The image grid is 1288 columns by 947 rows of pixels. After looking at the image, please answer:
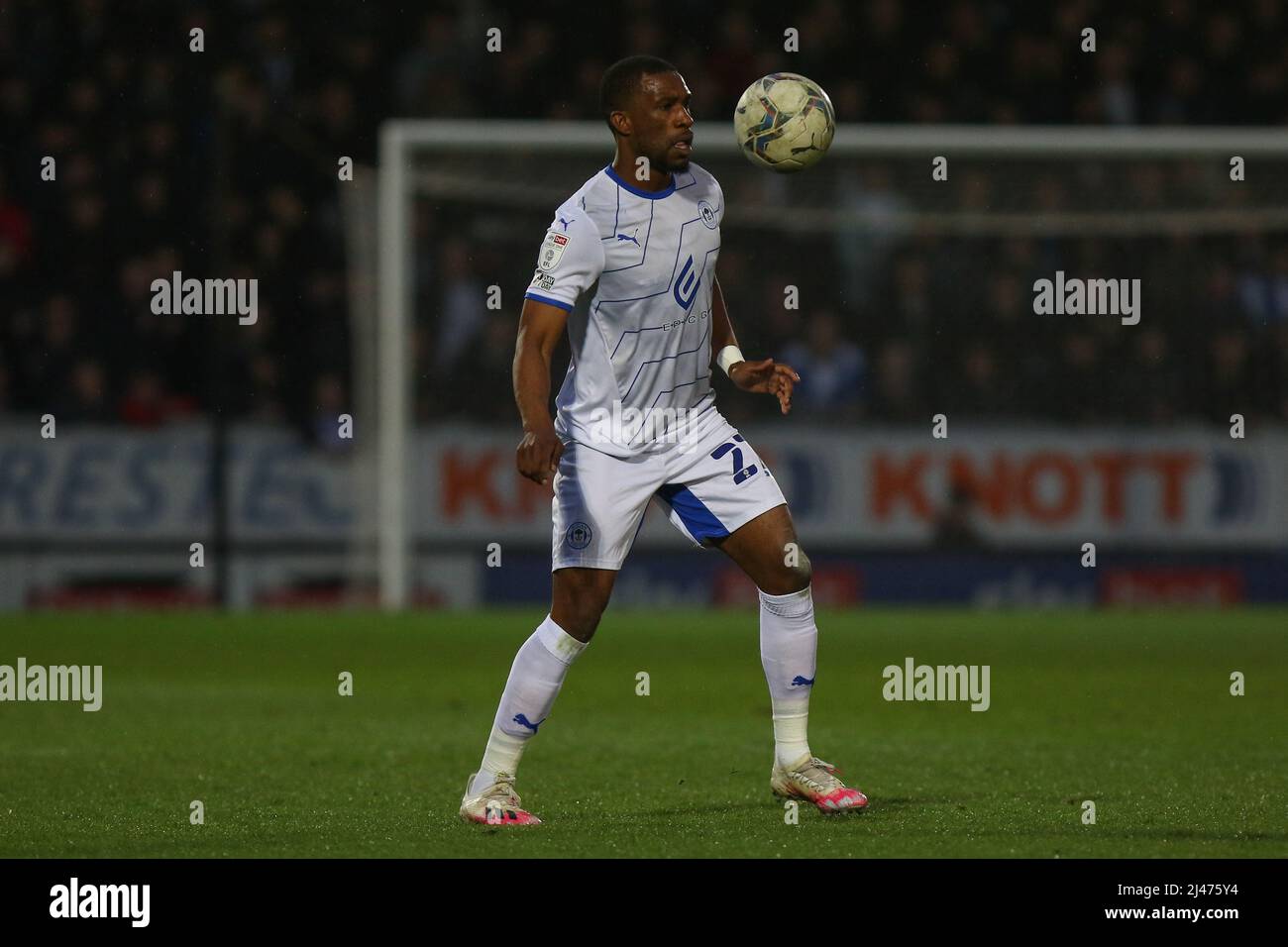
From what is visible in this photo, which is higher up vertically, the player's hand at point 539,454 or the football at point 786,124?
the football at point 786,124

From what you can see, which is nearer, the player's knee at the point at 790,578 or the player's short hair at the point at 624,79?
the player's short hair at the point at 624,79

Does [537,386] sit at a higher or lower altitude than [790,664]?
higher

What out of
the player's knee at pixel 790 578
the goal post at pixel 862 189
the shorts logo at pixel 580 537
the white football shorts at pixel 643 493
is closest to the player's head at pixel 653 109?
the white football shorts at pixel 643 493

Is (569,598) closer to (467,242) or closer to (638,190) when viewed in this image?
(638,190)

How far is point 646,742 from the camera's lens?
7.76m

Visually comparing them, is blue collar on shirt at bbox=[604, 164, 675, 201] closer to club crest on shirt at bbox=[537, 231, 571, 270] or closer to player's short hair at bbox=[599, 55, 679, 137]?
player's short hair at bbox=[599, 55, 679, 137]

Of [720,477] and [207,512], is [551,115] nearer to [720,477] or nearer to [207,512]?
[207,512]

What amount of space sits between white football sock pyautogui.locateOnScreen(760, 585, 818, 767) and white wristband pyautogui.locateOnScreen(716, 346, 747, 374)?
75 cm

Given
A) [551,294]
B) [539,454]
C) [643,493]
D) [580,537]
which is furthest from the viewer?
[643,493]

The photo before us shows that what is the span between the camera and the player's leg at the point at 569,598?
226 inches

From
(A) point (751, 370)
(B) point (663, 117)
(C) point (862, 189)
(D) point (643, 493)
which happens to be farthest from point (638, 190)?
(C) point (862, 189)

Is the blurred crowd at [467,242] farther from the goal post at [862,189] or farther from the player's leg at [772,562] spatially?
the player's leg at [772,562]

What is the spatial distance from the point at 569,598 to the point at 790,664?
0.74 meters

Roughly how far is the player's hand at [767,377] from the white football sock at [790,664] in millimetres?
597
